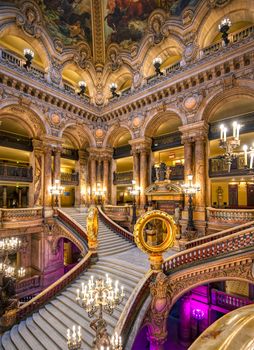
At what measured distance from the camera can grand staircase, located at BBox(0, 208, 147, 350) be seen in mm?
6203

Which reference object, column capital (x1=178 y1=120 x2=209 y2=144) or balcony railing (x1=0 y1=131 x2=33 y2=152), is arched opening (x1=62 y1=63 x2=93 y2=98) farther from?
column capital (x1=178 y1=120 x2=209 y2=144)

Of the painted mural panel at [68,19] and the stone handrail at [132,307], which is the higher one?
the painted mural panel at [68,19]

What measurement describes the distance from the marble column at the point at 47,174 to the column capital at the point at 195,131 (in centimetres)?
946

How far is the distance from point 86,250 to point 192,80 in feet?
39.1

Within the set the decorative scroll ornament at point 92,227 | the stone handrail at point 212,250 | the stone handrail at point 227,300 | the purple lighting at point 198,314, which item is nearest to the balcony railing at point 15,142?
the decorative scroll ornament at point 92,227

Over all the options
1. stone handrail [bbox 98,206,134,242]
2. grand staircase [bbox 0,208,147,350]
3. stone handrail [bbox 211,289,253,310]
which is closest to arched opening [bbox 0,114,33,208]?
stone handrail [bbox 98,206,134,242]

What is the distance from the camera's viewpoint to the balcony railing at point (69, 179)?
16228 mm

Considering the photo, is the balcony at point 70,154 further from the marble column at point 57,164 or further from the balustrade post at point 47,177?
the balustrade post at point 47,177

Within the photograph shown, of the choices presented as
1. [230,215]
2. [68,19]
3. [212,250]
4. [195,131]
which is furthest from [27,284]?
[68,19]

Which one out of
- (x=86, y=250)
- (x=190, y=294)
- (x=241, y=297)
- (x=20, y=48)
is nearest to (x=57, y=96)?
(x=20, y=48)

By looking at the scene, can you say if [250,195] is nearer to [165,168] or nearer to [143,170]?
[165,168]

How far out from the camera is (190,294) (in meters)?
10.2

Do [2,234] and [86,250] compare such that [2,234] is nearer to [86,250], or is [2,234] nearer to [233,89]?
[86,250]

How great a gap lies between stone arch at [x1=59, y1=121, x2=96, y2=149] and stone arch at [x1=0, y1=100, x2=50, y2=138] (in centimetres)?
197
